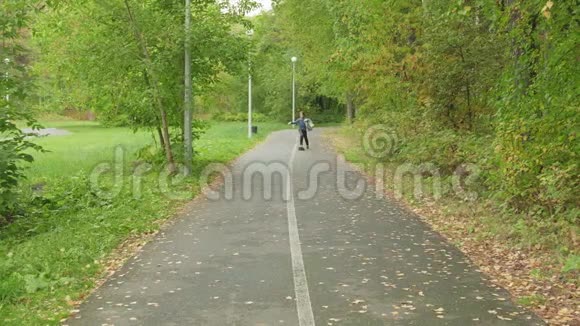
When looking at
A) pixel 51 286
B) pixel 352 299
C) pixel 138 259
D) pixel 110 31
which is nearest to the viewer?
pixel 352 299

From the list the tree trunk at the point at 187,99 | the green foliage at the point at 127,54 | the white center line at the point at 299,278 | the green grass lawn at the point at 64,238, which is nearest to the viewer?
the white center line at the point at 299,278

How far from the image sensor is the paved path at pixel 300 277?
6.02 m

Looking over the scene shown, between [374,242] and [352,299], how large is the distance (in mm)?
2981

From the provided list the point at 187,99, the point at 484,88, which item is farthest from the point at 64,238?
the point at 484,88

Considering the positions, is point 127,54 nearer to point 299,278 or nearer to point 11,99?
point 11,99

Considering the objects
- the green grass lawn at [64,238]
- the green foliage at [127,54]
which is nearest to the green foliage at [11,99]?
the green grass lawn at [64,238]

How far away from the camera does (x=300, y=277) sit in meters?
7.40

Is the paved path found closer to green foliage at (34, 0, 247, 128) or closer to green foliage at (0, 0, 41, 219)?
green foliage at (0, 0, 41, 219)

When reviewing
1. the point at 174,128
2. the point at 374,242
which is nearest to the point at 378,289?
the point at 374,242

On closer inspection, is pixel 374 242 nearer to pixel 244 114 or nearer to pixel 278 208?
pixel 278 208

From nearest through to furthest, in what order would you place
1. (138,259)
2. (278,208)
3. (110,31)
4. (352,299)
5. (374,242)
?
(352,299)
(138,259)
(374,242)
(278,208)
(110,31)

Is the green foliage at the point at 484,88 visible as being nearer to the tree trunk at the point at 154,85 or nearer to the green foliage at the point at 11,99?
the tree trunk at the point at 154,85

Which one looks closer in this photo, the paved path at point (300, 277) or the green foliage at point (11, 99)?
the paved path at point (300, 277)

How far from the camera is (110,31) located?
53.2 ft
